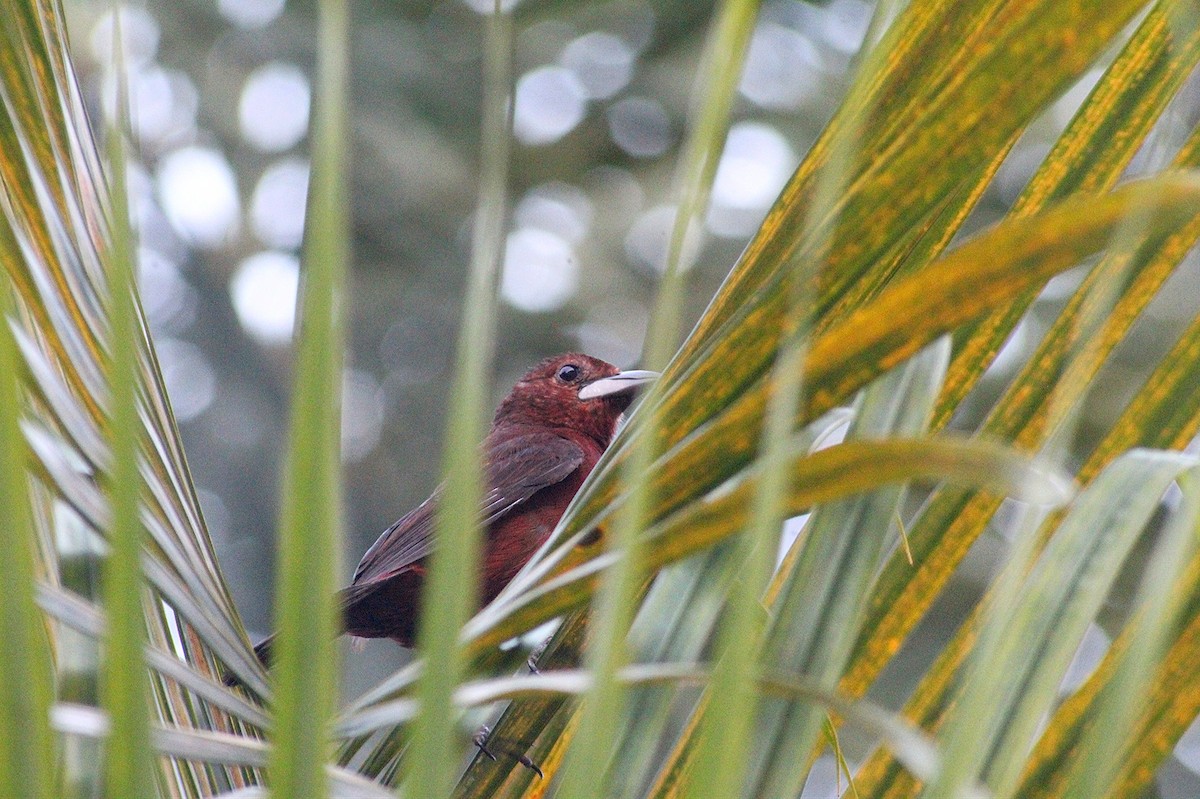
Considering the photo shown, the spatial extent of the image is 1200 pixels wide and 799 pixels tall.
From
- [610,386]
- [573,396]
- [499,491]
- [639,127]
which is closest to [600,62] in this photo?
[639,127]

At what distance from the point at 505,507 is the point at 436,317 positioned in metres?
4.65

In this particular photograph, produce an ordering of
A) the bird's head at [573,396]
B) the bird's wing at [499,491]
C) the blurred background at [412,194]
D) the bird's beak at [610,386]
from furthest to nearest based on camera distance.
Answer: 1. the blurred background at [412,194]
2. the bird's head at [573,396]
3. the bird's beak at [610,386]
4. the bird's wing at [499,491]

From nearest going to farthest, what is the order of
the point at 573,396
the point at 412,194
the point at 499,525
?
the point at 499,525 < the point at 573,396 < the point at 412,194

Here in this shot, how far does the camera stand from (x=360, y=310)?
8023 millimetres

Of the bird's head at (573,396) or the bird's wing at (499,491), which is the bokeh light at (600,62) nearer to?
the bird's head at (573,396)

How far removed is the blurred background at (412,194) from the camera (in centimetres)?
743

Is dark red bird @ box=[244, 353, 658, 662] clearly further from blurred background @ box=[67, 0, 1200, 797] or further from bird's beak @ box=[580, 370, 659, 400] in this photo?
blurred background @ box=[67, 0, 1200, 797]

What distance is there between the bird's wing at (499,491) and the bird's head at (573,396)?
1.08ft

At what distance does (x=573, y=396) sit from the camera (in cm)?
439

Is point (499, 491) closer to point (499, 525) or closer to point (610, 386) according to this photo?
point (499, 525)

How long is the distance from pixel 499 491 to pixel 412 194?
4312 mm

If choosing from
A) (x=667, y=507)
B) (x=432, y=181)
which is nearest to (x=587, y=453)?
(x=667, y=507)

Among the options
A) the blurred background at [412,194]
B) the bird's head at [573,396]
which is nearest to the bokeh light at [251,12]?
the blurred background at [412,194]

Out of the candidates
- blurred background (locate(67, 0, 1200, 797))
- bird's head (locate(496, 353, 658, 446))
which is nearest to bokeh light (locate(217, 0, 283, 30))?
blurred background (locate(67, 0, 1200, 797))
